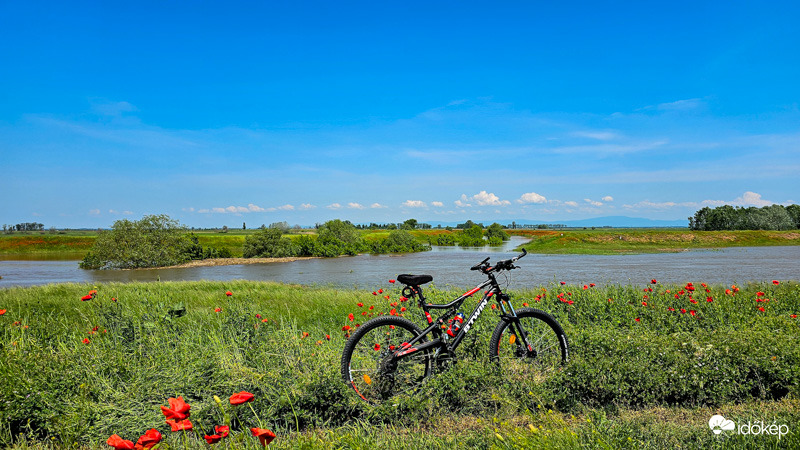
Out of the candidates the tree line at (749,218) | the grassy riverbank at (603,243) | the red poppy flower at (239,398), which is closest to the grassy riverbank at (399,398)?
the red poppy flower at (239,398)

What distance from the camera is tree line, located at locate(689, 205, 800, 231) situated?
226 ft

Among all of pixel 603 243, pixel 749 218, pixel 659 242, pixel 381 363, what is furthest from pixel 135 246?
pixel 749 218

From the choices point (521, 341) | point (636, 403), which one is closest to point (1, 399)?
point (521, 341)

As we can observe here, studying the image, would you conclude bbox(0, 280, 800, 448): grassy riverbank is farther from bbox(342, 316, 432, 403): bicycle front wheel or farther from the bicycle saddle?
the bicycle saddle

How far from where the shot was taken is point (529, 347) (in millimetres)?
4984

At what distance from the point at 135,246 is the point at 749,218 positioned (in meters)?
89.2

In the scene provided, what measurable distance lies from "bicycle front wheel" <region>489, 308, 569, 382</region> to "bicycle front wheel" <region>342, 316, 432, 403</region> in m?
0.91

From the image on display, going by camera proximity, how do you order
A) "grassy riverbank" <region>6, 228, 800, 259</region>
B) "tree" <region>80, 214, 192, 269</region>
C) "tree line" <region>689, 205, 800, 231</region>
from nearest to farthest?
"tree" <region>80, 214, 192, 269</region>, "grassy riverbank" <region>6, 228, 800, 259</region>, "tree line" <region>689, 205, 800, 231</region>

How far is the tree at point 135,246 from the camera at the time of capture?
29.4 meters

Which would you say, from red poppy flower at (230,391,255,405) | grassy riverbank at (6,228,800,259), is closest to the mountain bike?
red poppy flower at (230,391,255,405)

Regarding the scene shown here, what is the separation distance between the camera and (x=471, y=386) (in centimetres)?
430

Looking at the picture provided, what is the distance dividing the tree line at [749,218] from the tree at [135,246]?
272 feet

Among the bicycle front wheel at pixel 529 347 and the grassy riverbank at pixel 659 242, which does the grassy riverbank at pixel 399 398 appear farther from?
the grassy riverbank at pixel 659 242

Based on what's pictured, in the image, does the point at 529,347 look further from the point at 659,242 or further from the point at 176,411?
the point at 659,242
